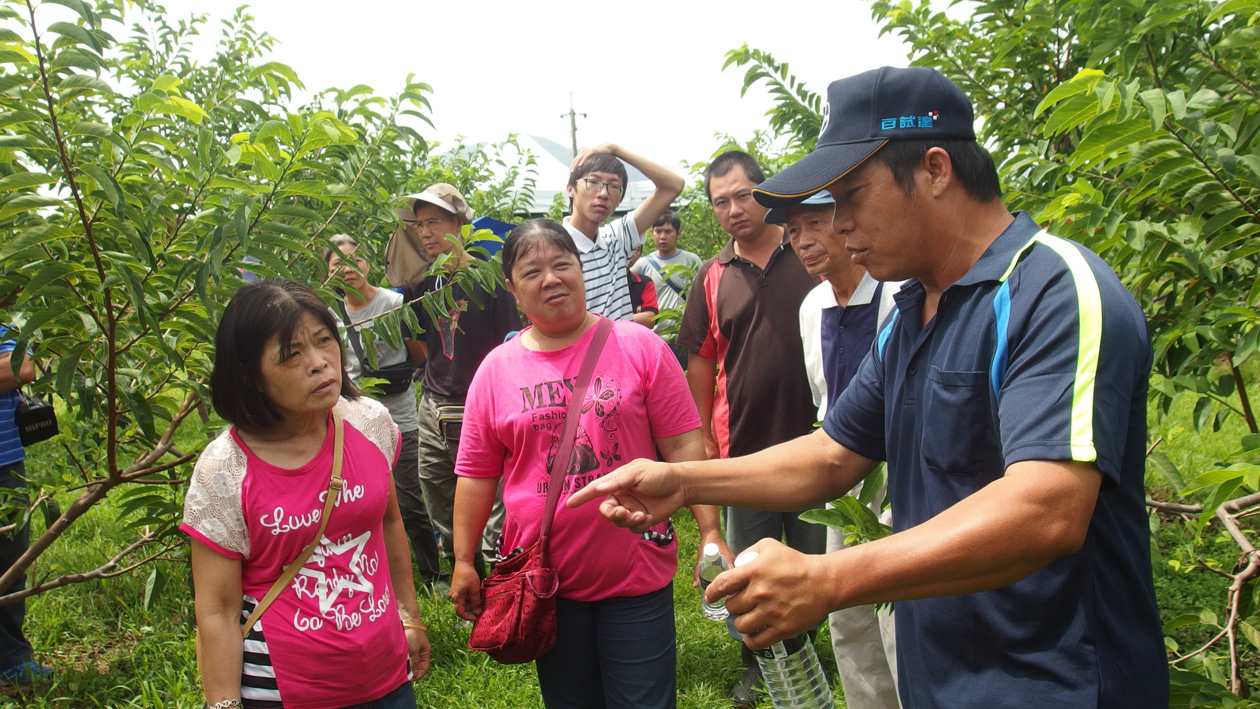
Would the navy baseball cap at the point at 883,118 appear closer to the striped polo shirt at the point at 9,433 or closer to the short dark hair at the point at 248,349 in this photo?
the short dark hair at the point at 248,349

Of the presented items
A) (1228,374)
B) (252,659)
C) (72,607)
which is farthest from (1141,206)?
(72,607)

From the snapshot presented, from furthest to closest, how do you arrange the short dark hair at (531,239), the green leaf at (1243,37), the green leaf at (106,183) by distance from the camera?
the short dark hair at (531,239) → the green leaf at (1243,37) → the green leaf at (106,183)

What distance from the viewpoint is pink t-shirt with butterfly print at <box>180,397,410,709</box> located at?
198cm

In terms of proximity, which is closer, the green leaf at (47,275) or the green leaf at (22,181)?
the green leaf at (22,181)

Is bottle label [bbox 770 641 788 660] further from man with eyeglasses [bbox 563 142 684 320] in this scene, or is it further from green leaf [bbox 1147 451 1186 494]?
man with eyeglasses [bbox 563 142 684 320]

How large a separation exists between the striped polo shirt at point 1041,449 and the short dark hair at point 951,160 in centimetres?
9

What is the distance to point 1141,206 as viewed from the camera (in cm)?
226

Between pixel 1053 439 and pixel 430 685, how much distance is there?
328 cm

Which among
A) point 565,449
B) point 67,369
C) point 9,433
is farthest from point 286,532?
point 9,433

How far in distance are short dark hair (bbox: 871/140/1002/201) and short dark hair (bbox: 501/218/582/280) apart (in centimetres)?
139

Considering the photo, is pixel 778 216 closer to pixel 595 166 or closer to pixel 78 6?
pixel 595 166

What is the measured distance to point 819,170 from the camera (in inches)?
57.9

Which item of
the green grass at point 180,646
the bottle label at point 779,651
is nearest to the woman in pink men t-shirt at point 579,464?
the bottle label at point 779,651

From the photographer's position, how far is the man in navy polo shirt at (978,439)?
112 centimetres
